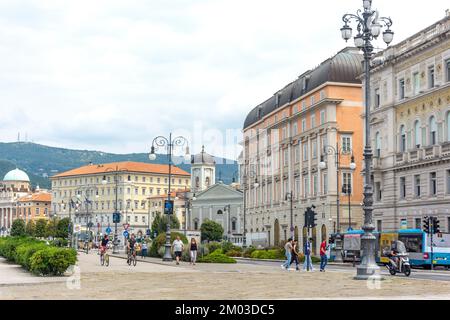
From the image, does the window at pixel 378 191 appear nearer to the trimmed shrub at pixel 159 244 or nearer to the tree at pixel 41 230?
the trimmed shrub at pixel 159 244

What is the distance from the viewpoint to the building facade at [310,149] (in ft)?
261

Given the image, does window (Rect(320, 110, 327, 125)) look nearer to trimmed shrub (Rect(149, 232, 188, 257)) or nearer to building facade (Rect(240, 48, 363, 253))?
building facade (Rect(240, 48, 363, 253))

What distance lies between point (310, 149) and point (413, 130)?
2641 cm

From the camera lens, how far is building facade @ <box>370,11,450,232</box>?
54.3 meters

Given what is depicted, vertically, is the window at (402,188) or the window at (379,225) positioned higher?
the window at (402,188)

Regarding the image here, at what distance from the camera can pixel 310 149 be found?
85438mm

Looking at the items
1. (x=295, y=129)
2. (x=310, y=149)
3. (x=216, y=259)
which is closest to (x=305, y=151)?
(x=310, y=149)

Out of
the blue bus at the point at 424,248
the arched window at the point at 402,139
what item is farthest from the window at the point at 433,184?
the blue bus at the point at 424,248

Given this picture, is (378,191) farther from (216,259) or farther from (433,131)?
(216,259)

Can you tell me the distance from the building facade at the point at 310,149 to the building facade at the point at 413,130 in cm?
623

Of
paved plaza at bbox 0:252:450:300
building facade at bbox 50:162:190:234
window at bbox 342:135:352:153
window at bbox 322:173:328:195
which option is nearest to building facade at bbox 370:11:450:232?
window at bbox 342:135:352:153

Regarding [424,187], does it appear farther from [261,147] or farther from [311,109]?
[261,147]

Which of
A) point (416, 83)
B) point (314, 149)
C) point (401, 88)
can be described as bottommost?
point (314, 149)
